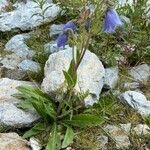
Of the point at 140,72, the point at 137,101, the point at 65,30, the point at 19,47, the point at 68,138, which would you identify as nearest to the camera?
the point at 65,30

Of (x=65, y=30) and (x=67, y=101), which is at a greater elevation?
(x=65, y=30)

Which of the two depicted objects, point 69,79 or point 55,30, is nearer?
point 69,79

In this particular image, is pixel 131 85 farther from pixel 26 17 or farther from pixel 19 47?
pixel 26 17

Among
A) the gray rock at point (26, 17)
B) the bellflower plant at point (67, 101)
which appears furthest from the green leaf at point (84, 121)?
the gray rock at point (26, 17)

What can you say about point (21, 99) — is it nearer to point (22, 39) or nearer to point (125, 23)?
point (22, 39)

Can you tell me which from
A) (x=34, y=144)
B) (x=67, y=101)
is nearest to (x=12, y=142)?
(x=34, y=144)

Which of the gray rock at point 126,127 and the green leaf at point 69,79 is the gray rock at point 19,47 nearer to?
the green leaf at point 69,79

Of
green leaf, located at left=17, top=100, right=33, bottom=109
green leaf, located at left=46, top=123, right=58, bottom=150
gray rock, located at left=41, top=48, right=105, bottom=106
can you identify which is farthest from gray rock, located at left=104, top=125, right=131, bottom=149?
green leaf, located at left=17, top=100, right=33, bottom=109
